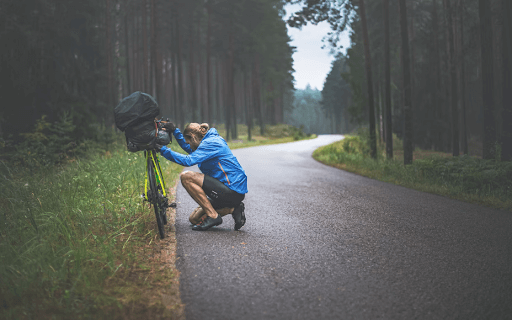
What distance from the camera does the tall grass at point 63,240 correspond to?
300 centimetres

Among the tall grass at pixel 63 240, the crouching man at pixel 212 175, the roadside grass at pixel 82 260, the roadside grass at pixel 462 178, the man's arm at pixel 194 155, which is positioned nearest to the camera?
the roadside grass at pixel 82 260

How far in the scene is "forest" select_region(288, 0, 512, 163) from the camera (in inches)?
471

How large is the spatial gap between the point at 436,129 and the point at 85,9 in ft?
88.3

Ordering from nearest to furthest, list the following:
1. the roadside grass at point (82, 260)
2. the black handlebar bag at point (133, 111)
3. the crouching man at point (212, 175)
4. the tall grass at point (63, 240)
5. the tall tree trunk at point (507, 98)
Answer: the roadside grass at point (82, 260) → the tall grass at point (63, 240) → the black handlebar bag at point (133, 111) → the crouching man at point (212, 175) → the tall tree trunk at point (507, 98)

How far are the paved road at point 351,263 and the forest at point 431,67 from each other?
225 inches

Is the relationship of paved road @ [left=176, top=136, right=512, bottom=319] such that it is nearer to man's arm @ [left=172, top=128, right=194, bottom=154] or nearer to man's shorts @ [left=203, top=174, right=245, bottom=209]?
man's shorts @ [left=203, top=174, right=245, bottom=209]

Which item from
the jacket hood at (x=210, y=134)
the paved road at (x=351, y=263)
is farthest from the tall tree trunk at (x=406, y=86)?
the jacket hood at (x=210, y=134)

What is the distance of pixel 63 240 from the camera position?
4199mm

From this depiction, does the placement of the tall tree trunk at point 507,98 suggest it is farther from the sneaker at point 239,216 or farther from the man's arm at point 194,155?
the man's arm at point 194,155

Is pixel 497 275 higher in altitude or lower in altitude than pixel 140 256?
lower

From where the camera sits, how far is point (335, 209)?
7094mm

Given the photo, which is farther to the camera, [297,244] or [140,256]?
[297,244]

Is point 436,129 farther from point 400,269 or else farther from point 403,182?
point 400,269

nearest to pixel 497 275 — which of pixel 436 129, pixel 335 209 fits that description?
pixel 335 209
